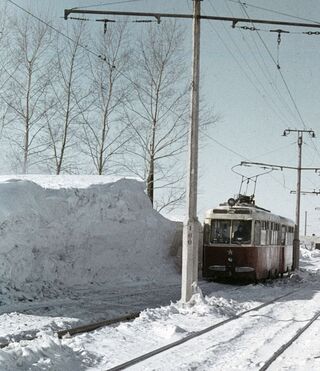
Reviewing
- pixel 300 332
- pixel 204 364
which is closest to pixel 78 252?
pixel 300 332

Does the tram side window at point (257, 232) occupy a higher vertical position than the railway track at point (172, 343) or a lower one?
higher

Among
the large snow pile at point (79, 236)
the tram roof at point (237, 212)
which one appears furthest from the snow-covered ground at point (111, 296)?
the tram roof at point (237, 212)

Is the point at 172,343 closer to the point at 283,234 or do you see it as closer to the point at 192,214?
the point at 192,214

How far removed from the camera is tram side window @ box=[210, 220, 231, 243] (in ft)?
77.0

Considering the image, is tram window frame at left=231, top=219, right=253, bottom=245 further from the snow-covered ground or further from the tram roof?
the snow-covered ground

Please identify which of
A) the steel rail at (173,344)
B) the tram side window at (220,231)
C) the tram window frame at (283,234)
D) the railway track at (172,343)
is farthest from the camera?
the tram window frame at (283,234)

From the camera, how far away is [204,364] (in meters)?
8.32

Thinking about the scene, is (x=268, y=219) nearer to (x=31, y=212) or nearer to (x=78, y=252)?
(x=78, y=252)

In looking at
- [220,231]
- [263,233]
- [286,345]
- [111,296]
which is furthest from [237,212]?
[286,345]

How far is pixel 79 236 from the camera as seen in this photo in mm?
20422

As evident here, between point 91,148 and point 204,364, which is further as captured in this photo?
point 91,148

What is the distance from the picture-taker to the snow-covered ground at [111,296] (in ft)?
28.4

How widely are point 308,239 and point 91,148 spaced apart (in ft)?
281

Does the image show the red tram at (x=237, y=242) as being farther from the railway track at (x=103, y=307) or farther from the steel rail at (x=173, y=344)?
the steel rail at (x=173, y=344)
